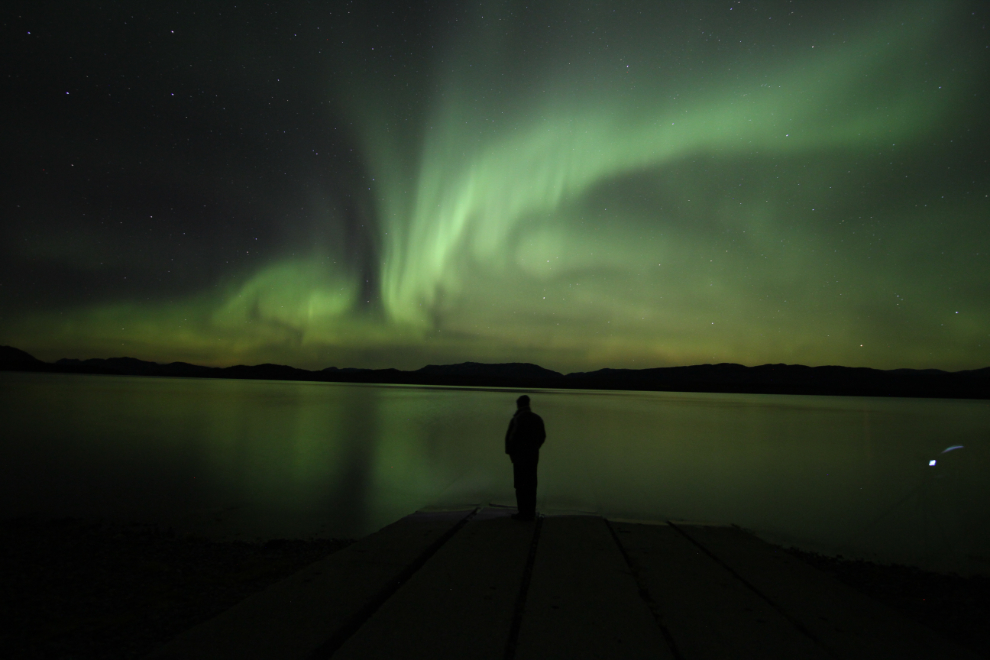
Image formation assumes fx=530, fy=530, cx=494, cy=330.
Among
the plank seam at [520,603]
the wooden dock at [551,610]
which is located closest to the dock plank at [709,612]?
the wooden dock at [551,610]

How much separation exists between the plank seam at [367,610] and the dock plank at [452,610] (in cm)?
10

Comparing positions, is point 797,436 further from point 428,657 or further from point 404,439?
point 428,657

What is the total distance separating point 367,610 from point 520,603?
1.19 meters

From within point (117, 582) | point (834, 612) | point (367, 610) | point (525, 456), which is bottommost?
point (117, 582)

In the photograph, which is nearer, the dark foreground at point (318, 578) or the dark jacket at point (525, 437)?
the dark foreground at point (318, 578)

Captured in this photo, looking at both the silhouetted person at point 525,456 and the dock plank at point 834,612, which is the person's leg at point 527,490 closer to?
the silhouetted person at point 525,456

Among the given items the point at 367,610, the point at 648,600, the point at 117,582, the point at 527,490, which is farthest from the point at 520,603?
the point at 117,582

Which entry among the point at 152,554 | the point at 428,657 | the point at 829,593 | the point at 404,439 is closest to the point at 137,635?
the point at 428,657

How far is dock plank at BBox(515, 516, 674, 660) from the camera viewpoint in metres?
3.39

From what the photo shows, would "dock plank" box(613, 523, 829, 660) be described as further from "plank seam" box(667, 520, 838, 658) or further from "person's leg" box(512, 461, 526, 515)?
"person's leg" box(512, 461, 526, 515)

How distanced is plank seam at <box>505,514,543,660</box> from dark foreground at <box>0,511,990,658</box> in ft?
0.06

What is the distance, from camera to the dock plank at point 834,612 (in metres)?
3.62

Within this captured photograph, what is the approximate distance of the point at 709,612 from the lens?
409 cm

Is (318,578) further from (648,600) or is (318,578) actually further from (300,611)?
(648,600)
